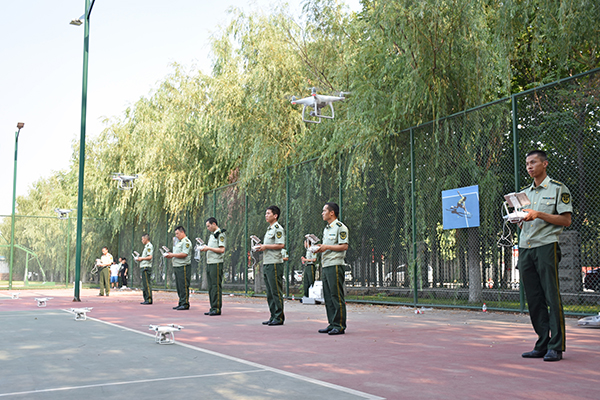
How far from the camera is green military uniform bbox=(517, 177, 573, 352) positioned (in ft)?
18.3

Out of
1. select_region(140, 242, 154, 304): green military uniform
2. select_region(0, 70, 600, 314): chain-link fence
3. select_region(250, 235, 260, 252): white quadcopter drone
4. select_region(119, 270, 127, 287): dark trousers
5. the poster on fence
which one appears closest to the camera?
select_region(250, 235, 260, 252): white quadcopter drone

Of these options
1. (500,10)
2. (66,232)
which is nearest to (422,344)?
(500,10)

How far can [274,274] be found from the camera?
31.8 feet

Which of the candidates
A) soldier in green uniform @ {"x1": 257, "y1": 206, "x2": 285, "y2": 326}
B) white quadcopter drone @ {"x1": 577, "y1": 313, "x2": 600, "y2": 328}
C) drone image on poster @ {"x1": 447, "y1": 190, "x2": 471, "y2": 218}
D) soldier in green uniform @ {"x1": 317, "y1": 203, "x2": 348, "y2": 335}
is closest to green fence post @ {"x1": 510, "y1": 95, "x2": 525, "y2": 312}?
drone image on poster @ {"x1": 447, "y1": 190, "x2": 471, "y2": 218}

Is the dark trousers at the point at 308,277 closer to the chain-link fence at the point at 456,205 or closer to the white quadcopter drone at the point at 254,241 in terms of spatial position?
the chain-link fence at the point at 456,205

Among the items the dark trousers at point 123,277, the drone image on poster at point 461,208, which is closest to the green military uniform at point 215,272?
the drone image on poster at point 461,208

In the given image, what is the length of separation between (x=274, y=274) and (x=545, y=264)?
4967 millimetres

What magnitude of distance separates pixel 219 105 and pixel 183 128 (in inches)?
130

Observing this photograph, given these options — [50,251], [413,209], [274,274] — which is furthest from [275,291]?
[50,251]

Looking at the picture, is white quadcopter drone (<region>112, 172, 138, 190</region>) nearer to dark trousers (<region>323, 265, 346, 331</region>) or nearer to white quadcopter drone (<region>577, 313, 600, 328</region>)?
dark trousers (<region>323, 265, 346, 331</region>)

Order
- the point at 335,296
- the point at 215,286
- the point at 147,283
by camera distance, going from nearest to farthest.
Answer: the point at 335,296 < the point at 215,286 < the point at 147,283

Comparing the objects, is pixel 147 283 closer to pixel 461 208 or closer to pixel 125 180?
pixel 461 208

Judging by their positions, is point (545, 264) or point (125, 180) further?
point (125, 180)

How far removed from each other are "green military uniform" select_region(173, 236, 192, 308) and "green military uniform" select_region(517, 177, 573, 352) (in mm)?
9102
